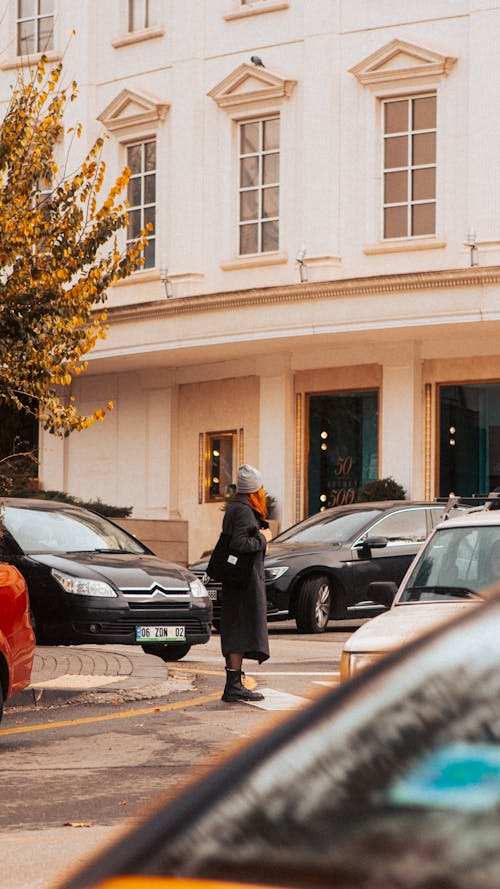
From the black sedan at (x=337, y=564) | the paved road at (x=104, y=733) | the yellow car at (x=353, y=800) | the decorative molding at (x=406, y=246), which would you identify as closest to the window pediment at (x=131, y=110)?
the decorative molding at (x=406, y=246)

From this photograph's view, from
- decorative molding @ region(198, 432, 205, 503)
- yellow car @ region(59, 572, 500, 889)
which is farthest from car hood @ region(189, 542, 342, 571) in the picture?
yellow car @ region(59, 572, 500, 889)

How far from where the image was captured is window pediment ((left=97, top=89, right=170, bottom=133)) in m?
30.6

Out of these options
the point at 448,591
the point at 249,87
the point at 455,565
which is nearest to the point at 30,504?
the point at 455,565

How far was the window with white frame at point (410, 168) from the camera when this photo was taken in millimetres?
27547

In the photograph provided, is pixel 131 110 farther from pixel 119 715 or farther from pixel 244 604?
pixel 119 715

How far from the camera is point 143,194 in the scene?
102 feet

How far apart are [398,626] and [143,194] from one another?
24186mm

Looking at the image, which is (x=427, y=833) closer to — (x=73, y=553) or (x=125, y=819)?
(x=125, y=819)

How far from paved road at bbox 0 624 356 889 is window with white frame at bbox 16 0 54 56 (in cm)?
1925

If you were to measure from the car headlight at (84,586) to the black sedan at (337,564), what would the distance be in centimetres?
420

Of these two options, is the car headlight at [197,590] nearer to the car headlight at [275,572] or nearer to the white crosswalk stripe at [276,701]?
the white crosswalk stripe at [276,701]

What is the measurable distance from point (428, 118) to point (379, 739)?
88.3ft

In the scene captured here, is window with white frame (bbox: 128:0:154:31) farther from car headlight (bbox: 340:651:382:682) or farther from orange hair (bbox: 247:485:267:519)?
car headlight (bbox: 340:651:382:682)

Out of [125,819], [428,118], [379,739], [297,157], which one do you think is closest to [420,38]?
[428,118]
